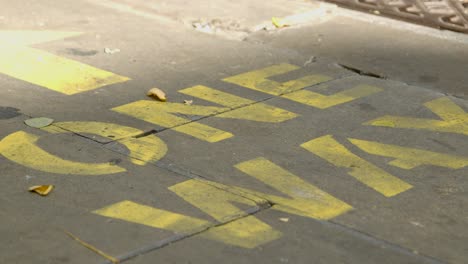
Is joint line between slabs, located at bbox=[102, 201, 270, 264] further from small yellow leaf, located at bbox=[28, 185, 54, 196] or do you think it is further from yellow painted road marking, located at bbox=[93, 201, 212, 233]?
small yellow leaf, located at bbox=[28, 185, 54, 196]

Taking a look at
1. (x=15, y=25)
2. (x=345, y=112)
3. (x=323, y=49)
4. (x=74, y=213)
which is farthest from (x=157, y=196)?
(x=15, y=25)

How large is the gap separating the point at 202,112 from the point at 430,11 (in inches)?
99.0

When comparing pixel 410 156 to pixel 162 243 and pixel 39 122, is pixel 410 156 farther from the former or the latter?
pixel 39 122

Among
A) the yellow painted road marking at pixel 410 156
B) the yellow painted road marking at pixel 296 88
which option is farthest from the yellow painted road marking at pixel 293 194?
the yellow painted road marking at pixel 296 88

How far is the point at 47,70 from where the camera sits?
608cm

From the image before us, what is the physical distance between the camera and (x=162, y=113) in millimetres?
5418

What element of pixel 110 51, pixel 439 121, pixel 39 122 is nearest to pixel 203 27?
pixel 110 51

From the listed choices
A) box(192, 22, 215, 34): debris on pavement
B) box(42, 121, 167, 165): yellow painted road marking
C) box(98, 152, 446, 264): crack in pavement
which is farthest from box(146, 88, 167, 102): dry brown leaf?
box(192, 22, 215, 34): debris on pavement

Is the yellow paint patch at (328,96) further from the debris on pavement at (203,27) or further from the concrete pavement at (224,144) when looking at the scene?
the debris on pavement at (203,27)

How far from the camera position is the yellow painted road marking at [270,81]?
5871mm

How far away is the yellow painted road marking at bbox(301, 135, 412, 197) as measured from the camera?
4.57m

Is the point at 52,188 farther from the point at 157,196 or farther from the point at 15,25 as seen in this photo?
the point at 15,25

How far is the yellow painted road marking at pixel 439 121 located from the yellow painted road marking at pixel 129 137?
4.02ft

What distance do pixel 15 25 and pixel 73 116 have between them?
191cm
